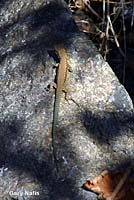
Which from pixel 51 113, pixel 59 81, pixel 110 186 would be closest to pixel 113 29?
pixel 59 81

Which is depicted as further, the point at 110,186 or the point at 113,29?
the point at 113,29

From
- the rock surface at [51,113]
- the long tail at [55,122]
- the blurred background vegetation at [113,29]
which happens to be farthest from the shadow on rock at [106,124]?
the blurred background vegetation at [113,29]

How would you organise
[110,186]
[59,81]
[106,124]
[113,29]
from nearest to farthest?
1. [110,186]
2. [106,124]
3. [59,81]
4. [113,29]

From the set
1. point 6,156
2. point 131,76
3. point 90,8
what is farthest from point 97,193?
point 90,8

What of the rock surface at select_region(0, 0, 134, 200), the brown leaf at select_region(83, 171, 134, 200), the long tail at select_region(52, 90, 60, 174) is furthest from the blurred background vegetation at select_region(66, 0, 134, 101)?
the brown leaf at select_region(83, 171, 134, 200)

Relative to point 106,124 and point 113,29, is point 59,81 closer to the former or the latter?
point 106,124
